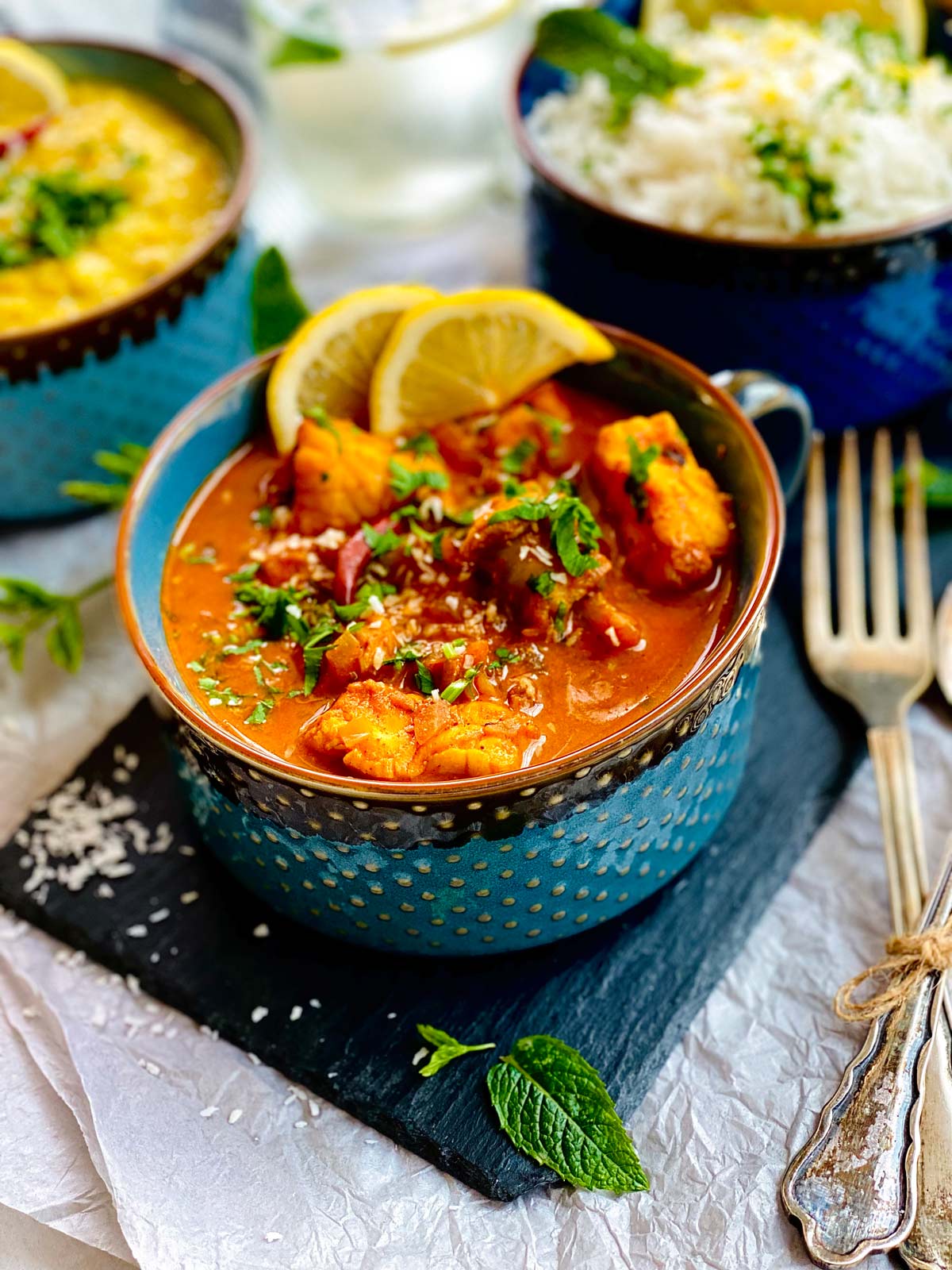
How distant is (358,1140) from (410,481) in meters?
1.03

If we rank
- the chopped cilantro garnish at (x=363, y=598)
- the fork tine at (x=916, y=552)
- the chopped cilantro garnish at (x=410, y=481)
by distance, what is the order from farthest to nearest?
the fork tine at (x=916, y=552)
the chopped cilantro garnish at (x=410, y=481)
the chopped cilantro garnish at (x=363, y=598)

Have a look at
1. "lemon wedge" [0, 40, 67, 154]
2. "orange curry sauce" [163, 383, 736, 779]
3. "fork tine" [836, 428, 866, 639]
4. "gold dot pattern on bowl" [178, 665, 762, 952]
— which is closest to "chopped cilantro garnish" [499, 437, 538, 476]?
"orange curry sauce" [163, 383, 736, 779]

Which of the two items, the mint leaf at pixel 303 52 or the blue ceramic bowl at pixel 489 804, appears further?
the mint leaf at pixel 303 52

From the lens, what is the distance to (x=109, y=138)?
3293 millimetres

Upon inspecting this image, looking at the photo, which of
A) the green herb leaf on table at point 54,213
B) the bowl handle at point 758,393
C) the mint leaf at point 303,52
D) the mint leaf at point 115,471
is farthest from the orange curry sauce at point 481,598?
the mint leaf at point 303,52

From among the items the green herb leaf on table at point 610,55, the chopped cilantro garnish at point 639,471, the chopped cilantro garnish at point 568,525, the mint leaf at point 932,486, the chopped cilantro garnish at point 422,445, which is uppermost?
the green herb leaf on table at point 610,55

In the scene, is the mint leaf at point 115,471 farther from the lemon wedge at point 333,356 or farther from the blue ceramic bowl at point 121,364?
the lemon wedge at point 333,356

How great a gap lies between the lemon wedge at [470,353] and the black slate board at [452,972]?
0.77 metres

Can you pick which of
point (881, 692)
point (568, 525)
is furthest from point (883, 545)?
point (568, 525)

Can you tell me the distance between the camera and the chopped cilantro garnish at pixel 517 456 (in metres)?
2.31

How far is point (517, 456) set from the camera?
2.32 m

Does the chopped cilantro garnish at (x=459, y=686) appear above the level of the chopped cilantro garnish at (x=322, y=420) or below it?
below

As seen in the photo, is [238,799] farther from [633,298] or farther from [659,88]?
[659,88]

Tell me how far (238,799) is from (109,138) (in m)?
2.06
